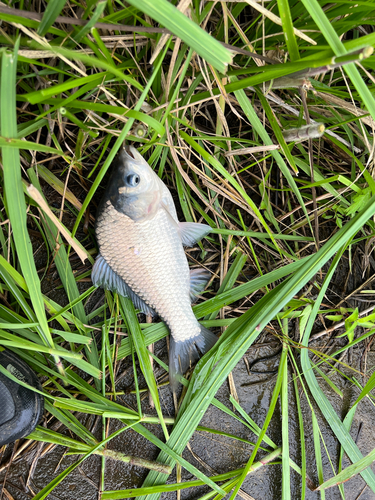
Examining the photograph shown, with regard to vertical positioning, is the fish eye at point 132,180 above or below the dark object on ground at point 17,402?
above

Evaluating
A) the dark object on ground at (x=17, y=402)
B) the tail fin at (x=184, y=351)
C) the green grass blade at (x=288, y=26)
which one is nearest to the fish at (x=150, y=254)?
the tail fin at (x=184, y=351)

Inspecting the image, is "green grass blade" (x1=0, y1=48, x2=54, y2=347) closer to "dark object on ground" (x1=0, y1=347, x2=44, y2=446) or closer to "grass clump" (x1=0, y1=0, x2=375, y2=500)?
"grass clump" (x1=0, y1=0, x2=375, y2=500)

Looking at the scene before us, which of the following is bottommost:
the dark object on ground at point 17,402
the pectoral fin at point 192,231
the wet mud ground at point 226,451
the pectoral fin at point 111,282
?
the wet mud ground at point 226,451

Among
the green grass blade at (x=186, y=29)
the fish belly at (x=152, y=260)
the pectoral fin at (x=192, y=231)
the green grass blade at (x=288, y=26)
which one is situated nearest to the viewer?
the green grass blade at (x=186, y=29)

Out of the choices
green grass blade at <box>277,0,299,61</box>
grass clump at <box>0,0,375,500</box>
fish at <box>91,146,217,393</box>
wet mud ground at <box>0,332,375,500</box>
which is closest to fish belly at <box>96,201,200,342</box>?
fish at <box>91,146,217,393</box>

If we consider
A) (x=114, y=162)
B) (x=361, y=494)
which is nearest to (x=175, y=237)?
(x=114, y=162)

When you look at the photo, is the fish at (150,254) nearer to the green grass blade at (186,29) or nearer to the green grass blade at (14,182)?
the green grass blade at (14,182)

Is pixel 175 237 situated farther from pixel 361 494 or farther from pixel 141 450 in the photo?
pixel 361 494
